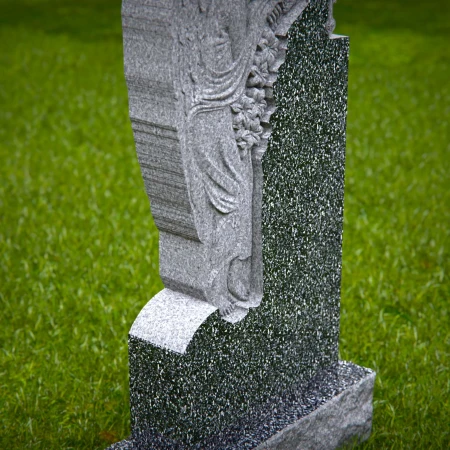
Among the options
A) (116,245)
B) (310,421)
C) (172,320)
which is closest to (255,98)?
(172,320)

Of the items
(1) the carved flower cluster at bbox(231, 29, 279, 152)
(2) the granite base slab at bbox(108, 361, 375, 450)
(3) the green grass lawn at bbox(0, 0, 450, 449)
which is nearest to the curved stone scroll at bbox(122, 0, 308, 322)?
(1) the carved flower cluster at bbox(231, 29, 279, 152)

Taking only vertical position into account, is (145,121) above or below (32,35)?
above

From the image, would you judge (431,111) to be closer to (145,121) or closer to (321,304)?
(321,304)

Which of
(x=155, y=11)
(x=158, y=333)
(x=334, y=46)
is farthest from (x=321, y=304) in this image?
(x=155, y=11)

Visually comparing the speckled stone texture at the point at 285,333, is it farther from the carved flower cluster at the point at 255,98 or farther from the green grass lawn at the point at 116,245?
the green grass lawn at the point at 116,245

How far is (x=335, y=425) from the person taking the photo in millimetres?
3047

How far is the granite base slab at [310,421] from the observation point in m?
2.65

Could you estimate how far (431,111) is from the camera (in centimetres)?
716

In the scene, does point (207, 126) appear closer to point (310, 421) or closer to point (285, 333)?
point (285, 333)

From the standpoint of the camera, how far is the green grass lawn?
3398 mm

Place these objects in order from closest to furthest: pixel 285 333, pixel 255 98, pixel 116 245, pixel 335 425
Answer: pixel 255 98
pixel 285 333
pixel 335 425
pixel 116 245

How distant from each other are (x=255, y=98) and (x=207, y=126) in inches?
9.6

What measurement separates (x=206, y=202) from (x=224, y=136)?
22cm

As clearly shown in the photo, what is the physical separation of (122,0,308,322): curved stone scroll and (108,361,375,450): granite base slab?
47cm
